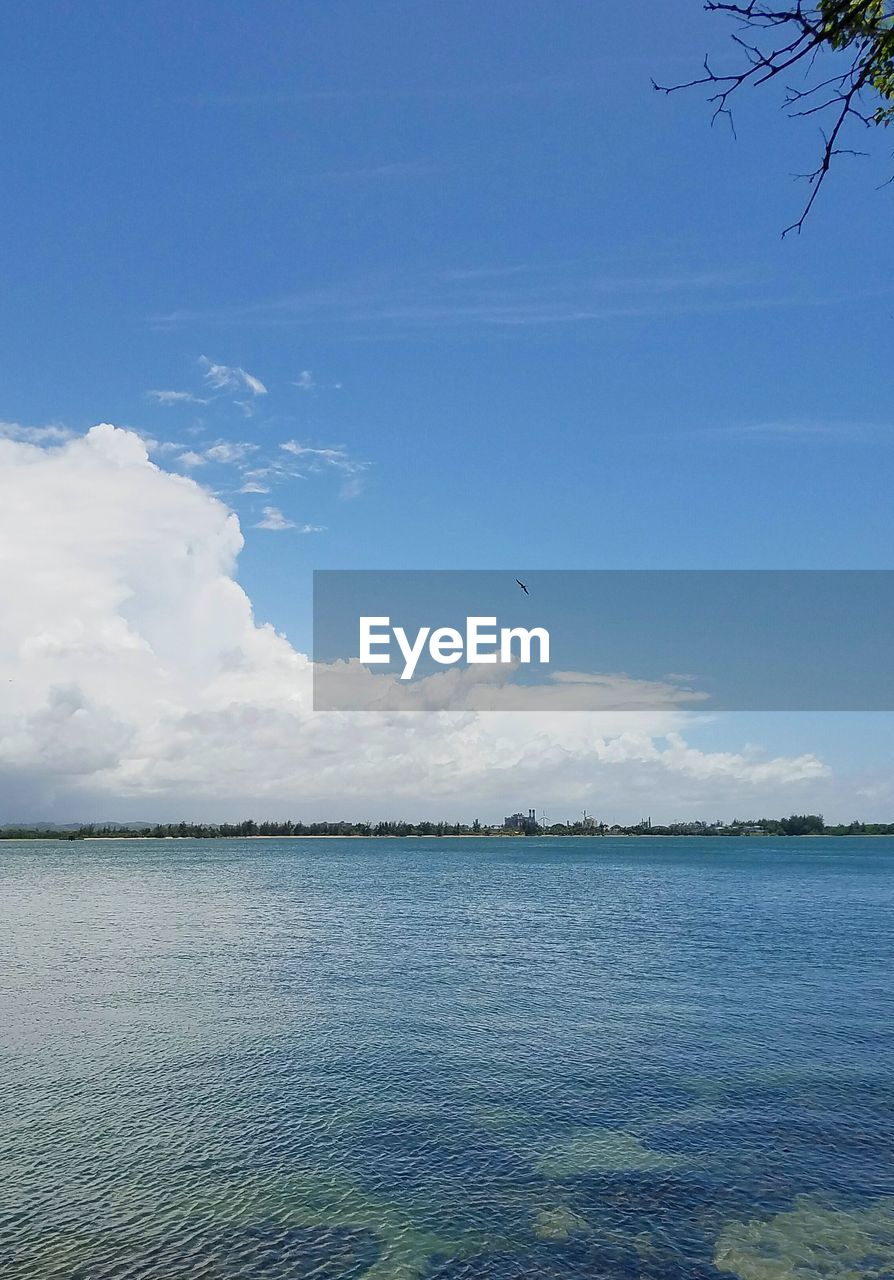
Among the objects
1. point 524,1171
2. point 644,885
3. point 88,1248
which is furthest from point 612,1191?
point 644,885

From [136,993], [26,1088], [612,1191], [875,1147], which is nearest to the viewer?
[612,1191]

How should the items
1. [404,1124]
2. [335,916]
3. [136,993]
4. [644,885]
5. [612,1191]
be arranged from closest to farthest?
[612,1191] → [404,1124] → [136,993] → [335,916] → [644,885]

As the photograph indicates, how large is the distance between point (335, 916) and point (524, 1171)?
6554cm

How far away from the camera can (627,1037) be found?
37.4 m

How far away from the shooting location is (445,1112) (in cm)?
2844

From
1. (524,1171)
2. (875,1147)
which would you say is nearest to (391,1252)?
(524,1171)

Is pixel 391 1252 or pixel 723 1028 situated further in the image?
pixel 723 1028

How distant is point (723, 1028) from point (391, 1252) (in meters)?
24.8

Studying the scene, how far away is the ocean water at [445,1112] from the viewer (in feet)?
64.3

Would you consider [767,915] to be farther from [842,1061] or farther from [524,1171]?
[524,1171]

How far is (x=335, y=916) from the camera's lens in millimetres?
86500

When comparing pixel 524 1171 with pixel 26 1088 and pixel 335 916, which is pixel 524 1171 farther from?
pixel 335 916

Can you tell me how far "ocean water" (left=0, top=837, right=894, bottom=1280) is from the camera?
19.6 m

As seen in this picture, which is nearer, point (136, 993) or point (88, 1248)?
point (88, 1248)
